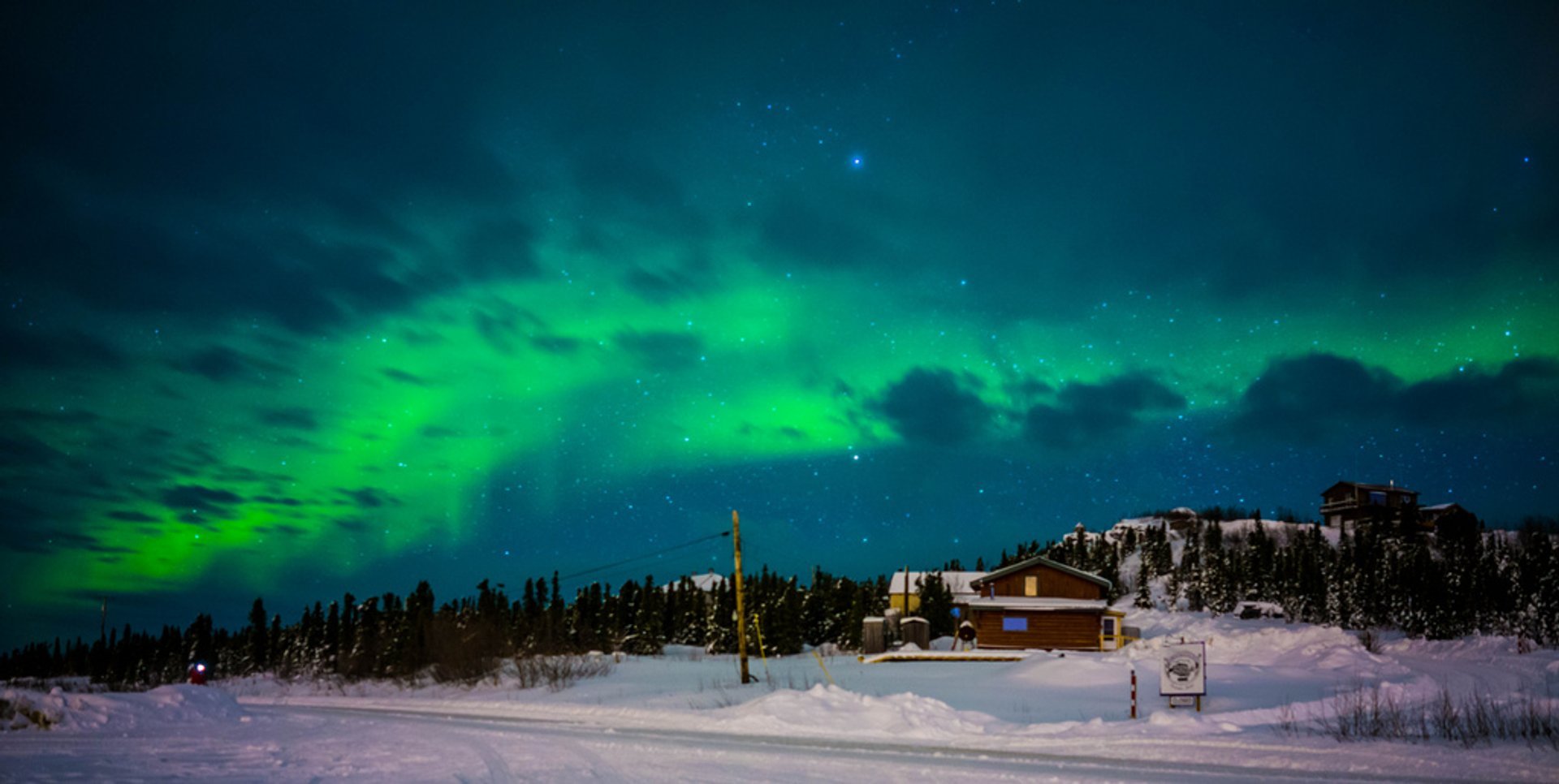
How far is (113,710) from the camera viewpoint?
20672mm

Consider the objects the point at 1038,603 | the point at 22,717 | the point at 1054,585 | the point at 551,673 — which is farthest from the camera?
the point at 1054,585

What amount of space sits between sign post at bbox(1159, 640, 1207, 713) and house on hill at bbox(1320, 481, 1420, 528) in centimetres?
10603

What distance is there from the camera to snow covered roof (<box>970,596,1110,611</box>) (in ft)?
179

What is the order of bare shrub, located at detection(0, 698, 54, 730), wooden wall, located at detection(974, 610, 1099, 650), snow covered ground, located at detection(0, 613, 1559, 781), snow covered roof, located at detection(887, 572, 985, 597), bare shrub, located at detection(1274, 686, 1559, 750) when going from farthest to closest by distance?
snow covered roof, located at detection(887, 572, 985, 597)
wooden wall, located at detection(974, 610, 1099, 650)
bare shrub, located at detection(0, 698, 54, 730)
bare shrub, located at detection(1274, 686, 1559, 750)
snow covered ground, located at detection(0, 613, 1559, 781)

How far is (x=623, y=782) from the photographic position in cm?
1067

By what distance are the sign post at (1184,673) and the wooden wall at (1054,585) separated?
37139mm

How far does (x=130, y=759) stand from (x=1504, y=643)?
64.7m

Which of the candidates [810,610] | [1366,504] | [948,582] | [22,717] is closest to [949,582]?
[948,582]

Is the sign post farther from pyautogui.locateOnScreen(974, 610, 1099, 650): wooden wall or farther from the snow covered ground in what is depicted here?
pyautogui.locateOnScreen(974, 610, 1099, 650): wooden wall

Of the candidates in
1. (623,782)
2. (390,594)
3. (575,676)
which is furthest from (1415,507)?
(623,782)

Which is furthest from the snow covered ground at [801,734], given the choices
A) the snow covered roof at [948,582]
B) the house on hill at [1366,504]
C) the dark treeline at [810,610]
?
the house on hill at [1366,504]

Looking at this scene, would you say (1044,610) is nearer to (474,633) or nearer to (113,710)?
(474,633)

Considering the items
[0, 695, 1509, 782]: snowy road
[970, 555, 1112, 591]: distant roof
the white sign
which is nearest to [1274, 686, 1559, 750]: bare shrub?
the white sign

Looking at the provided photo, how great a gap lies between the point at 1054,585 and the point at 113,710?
166 feet
